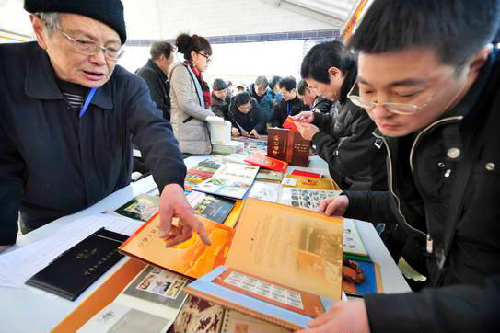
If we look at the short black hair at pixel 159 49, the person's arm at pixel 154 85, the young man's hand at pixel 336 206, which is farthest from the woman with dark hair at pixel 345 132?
the short black hair at pixel 159 49

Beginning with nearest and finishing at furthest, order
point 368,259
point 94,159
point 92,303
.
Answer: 1. point 92,303
2. point 368,259
3. point 94,159

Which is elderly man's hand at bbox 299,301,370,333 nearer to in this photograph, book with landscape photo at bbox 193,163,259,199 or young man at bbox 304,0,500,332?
young man at bbox 304,0,500,332

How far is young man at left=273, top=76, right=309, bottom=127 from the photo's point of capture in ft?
10.9

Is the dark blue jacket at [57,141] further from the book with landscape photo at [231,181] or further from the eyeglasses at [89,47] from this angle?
the book with landscape photo at [231,181]

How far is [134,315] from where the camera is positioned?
0.56 meters

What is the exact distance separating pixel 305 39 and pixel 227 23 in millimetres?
2213

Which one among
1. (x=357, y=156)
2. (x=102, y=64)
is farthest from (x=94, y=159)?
(x=357, y=156)

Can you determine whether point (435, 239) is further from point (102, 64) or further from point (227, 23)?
point (227, 23)

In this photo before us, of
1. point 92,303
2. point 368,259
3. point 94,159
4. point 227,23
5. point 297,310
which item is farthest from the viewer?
point 227,23

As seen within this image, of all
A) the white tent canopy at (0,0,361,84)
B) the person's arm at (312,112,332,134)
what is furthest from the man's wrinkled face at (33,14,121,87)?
the white tent canopy at (0,0,361,84)

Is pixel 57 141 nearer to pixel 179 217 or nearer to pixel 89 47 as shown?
pixel 89 47

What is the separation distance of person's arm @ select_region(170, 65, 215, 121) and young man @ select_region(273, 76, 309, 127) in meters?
1.75

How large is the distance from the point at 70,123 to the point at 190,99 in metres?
1.07

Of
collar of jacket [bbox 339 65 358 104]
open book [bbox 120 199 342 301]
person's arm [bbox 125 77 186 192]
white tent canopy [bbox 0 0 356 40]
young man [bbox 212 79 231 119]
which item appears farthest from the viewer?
white tent canopy [bbox 0 0 356 40]
